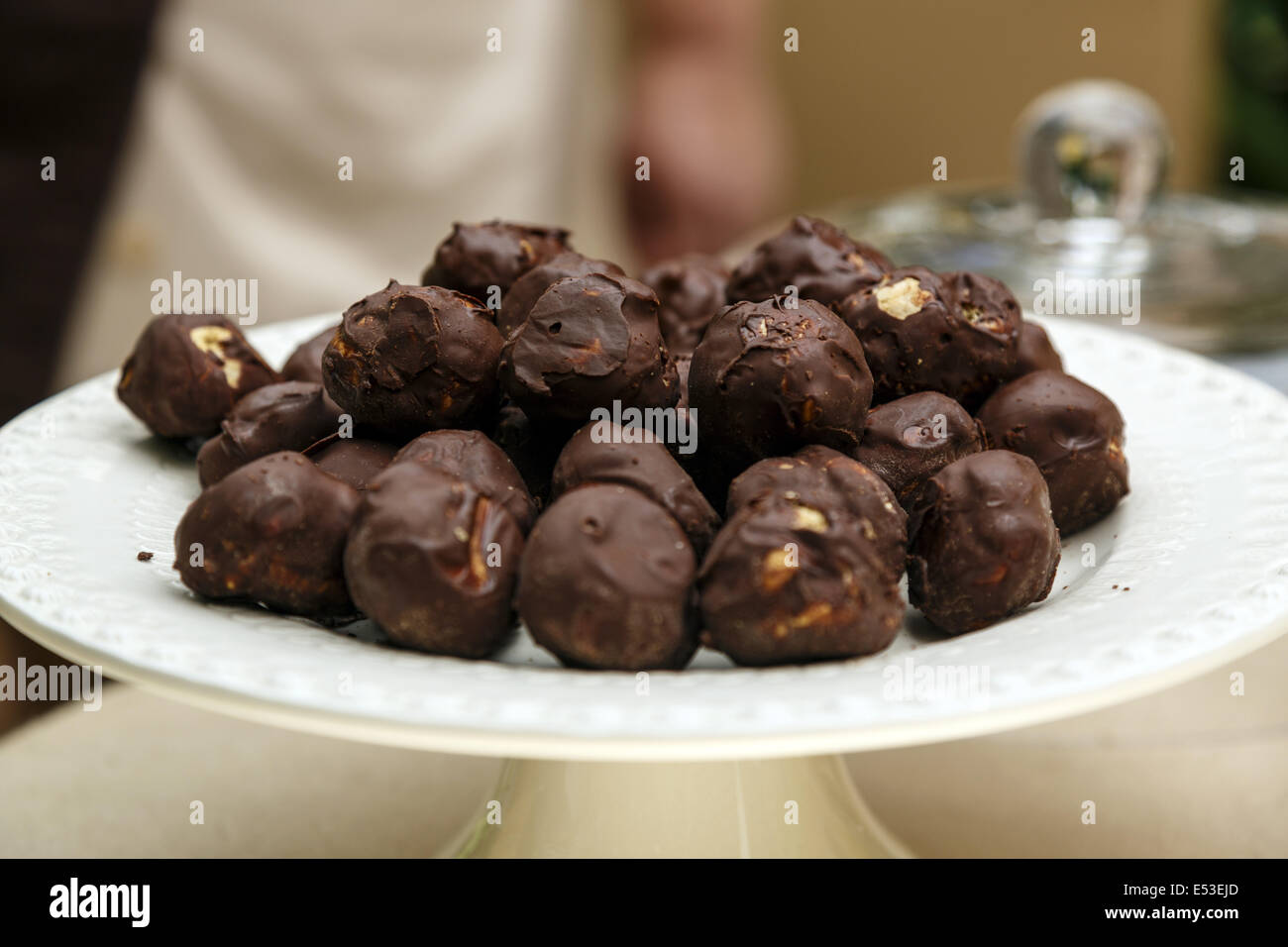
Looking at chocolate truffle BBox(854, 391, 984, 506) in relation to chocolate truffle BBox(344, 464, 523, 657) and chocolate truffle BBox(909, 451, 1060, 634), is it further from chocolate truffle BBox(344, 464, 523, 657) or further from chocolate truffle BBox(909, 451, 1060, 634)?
chocolate truffle BBox(344, 464, 523, 657)

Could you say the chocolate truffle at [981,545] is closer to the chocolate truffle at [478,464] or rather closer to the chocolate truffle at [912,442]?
the chocolate truffle at [912,442]

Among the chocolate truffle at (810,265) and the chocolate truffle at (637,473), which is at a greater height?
the chocolate truffle at (810,265)

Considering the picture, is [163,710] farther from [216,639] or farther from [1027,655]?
[1027,655]

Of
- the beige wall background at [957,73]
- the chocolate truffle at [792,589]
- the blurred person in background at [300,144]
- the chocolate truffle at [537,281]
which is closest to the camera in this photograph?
the chocolate truffle at [792,589]

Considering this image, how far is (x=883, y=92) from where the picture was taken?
13.3 feet

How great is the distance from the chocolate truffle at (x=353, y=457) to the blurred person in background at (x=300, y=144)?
54.9 inches

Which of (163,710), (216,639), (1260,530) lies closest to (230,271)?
(163,710)

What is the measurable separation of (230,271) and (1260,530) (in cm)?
194

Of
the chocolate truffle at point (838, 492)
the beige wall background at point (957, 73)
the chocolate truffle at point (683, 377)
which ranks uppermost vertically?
the beige wall background at point (957, 73)

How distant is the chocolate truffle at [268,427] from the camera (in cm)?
115

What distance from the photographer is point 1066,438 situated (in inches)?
45.1

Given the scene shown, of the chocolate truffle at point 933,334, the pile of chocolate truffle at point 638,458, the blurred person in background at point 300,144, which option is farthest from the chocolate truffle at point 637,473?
the blurred person in background at point 300,144

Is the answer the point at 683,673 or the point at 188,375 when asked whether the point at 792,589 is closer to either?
the point at 683,673

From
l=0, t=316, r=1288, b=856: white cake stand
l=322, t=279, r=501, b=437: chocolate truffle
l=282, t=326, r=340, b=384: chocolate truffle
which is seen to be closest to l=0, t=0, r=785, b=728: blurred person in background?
l=0, t=316, r=1288, b=856: white cake stand
